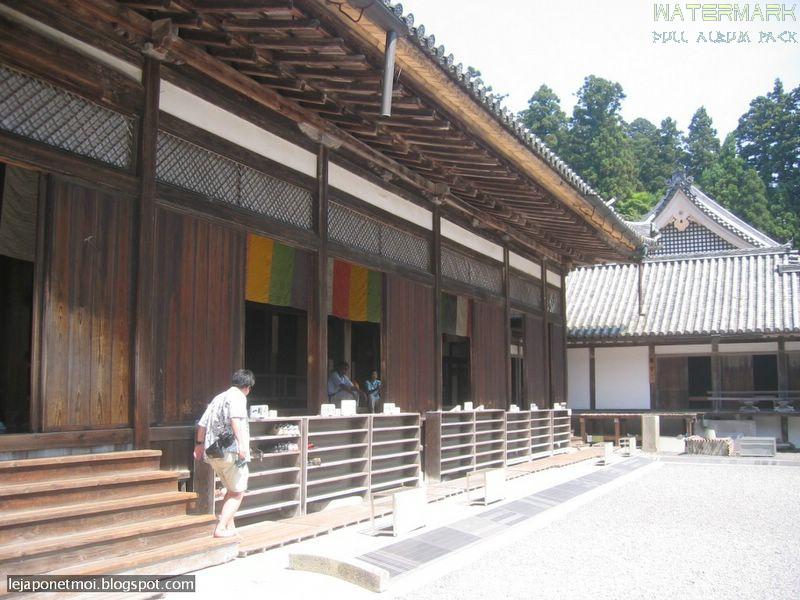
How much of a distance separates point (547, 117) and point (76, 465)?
2024 inches

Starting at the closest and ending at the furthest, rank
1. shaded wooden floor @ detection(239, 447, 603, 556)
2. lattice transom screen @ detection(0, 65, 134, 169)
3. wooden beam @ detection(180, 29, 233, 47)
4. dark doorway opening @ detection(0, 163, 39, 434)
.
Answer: lattice transom screen @ detection(0, 65, 134, 169) → shaded wooden floor @ detection(239, 447, 603, 556) → wooden beam @ detection(180, 29, 233, 47) → dark doorway opening @ detection(0, 163, 39, 434)

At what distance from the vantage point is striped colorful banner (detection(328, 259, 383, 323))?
10.1 m

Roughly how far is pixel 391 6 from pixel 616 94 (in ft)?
175

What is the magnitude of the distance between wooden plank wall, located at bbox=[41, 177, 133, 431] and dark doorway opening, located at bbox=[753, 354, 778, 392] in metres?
21.4

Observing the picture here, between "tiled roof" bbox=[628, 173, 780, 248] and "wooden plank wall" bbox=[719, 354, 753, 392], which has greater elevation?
"tiled roof" bbox=[628, 173, 780, 248]

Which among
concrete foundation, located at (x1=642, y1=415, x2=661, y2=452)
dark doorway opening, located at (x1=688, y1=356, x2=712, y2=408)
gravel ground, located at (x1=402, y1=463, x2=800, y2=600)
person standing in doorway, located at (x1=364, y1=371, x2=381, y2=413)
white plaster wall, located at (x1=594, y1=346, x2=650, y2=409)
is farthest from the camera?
dark doorway opening, located at (x1=688, y1=356, x2=712, y2=408)

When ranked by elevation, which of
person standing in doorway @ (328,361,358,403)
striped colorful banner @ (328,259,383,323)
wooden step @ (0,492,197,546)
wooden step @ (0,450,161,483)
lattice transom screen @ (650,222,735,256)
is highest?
lattice transom screen @ (650,222,735,256)

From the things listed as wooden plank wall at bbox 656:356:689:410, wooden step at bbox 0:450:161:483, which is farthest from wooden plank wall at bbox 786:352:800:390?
wooden step at bbox 0:450:161:483

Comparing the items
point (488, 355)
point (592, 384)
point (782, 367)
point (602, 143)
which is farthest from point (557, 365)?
point (602, 143)

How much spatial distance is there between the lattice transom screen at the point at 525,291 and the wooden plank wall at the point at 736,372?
815 cm

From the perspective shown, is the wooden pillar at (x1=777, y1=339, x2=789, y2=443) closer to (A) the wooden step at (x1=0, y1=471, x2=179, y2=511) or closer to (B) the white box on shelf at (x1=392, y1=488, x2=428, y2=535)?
(B) the white box on shelf at (x1=392, y1=488, x2=428, y2=535)

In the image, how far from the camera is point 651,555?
683cm

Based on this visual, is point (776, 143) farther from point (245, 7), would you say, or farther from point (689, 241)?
point (245, 7)

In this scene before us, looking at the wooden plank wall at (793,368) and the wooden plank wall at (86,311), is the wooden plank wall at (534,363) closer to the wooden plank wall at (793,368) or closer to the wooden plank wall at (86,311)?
the wooden plank wall at (793,368)
